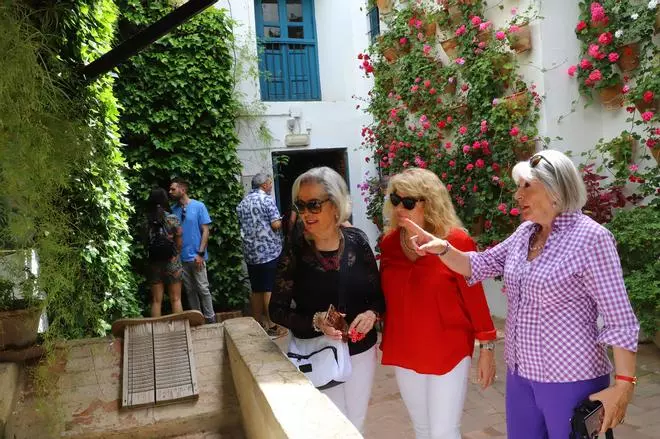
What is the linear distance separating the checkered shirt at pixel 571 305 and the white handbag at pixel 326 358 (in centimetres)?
73

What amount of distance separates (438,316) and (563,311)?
588 millimetres

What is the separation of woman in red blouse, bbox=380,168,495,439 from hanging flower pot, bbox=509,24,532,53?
342cm

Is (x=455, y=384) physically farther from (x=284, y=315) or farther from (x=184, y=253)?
(x=184, y=253)

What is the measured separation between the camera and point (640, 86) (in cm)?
435

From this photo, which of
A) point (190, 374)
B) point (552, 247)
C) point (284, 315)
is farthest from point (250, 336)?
point (552, 247)

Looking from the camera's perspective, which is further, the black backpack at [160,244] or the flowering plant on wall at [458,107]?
the black backpack at [160,244]

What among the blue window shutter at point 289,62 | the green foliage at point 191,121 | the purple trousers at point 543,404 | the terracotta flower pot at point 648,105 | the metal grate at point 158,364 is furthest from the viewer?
the blue window shutter at point 289,62

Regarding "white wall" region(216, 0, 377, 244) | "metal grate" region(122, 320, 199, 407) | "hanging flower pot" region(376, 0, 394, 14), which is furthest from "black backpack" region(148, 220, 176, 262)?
"hanging flower pot" region(376, 0, 394, 14)

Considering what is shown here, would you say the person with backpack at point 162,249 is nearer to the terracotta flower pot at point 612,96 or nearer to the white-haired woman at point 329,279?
the white-haired woman at point 329,279

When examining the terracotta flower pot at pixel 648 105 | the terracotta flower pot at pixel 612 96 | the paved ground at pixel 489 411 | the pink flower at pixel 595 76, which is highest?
the pink flower at pixel 595 76

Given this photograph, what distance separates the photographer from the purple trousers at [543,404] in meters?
1.92

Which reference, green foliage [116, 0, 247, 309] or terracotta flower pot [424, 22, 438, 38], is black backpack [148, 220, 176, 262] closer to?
green foliage [116, 0, 247, 309]

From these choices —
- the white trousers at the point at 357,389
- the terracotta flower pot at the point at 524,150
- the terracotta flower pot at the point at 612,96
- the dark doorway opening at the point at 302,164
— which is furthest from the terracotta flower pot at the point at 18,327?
the dark doorway opening at the point at 302,164

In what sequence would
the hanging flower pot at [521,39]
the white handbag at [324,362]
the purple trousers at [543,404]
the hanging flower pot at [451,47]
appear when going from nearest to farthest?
the purple trousers at [543,404] < the white handbag at [324,362] < the hanging flower pot at [521,39] < the hanging flower pot at [451,47]
